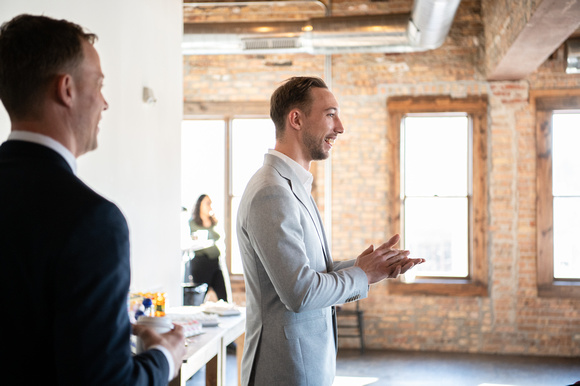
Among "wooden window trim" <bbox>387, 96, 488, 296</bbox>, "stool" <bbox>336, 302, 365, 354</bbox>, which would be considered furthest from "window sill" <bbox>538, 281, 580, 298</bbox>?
"stool" <bbox>336, 302, 365, 354</bbox>

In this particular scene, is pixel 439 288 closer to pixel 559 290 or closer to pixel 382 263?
pixel 559 290

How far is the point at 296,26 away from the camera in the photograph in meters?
5.95

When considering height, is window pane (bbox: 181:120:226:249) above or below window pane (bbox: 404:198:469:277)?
above

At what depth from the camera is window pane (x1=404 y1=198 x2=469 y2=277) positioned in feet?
22.7

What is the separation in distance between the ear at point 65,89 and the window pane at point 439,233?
20.4 ft

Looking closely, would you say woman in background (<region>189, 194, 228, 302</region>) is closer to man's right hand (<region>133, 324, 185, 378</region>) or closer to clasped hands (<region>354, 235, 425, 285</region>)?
clasped hands (<region>354, 235, 425, 285</region>)

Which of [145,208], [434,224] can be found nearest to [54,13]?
[145,208]

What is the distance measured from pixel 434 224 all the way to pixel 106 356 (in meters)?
6.35

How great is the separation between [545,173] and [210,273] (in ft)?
12.7

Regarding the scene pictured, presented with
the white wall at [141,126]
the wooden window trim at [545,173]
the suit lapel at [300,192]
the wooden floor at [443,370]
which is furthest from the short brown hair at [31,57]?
the wooden window trim at [545,173]

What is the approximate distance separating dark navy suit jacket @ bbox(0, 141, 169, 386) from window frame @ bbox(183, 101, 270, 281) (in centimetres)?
626

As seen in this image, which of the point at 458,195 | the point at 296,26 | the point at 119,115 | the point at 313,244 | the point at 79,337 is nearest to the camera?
the point at 79,337

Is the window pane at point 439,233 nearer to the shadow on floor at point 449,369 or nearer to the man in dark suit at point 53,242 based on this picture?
the shadow on floor at point 449,369

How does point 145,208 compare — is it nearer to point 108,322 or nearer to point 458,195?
point 108,322
